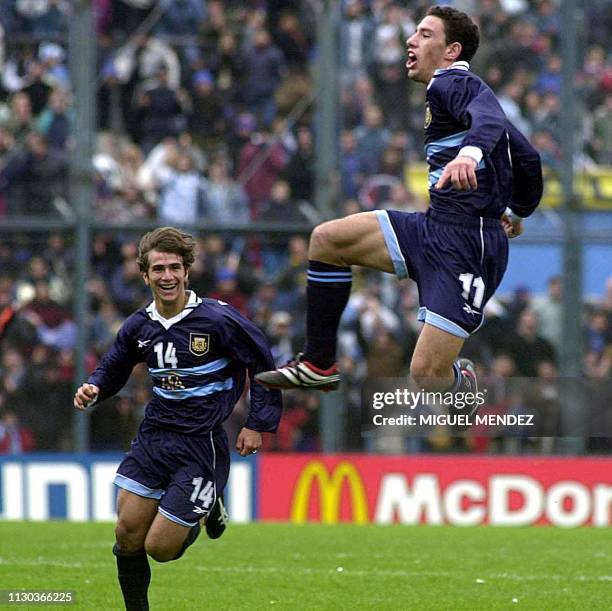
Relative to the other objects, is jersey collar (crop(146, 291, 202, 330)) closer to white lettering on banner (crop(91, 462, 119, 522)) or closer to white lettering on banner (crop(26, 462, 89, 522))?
white lettering on banner (crop(91, 462, 119, 522))

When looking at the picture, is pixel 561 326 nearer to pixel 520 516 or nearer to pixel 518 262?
pixel 518 262

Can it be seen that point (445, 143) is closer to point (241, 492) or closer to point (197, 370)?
point (197, 370)

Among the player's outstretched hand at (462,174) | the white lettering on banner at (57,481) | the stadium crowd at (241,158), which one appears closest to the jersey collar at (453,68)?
the player's outstretched hand at (462,174)

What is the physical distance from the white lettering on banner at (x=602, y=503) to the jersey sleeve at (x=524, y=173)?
7904 millimetres

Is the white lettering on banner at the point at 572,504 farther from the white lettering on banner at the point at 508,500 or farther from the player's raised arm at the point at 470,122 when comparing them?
the player's raised arm at the point at 470,122

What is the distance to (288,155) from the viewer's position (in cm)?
1591

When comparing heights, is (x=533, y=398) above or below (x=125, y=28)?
below

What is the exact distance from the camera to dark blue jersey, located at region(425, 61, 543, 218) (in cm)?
669

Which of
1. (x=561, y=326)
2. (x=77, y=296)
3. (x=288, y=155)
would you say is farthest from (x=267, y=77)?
(x=561, y=326)

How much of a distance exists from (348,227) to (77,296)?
8968 millimetres

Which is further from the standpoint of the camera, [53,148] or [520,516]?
[53,148]

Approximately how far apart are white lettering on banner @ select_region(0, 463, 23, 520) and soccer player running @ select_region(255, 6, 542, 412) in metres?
8.70

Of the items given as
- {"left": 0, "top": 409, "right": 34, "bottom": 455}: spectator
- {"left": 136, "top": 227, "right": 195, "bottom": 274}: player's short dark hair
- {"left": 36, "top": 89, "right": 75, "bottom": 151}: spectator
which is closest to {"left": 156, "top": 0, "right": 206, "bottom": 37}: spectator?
{"left": 36, "top": 89, "right": 75, "bottom": 151}: spectator

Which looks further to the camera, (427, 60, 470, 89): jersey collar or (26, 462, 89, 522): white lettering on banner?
(26, 462, 89, 522): white lettering on banner
